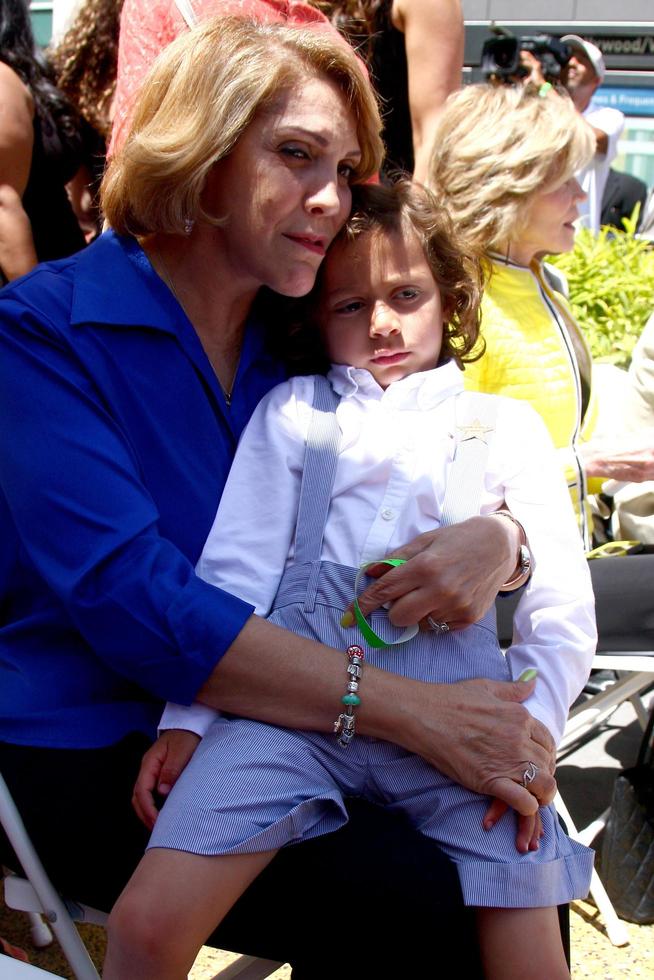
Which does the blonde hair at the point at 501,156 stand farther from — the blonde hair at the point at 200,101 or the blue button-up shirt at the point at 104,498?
the blue button-up shirt at the point at 104,498

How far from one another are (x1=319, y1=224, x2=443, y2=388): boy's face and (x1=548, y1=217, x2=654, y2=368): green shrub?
2.28 m

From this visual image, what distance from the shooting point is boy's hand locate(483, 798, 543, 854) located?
1.76m

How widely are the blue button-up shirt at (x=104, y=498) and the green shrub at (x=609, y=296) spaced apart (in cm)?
276

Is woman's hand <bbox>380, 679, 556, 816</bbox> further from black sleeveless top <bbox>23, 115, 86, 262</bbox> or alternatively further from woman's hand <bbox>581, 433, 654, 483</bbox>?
black sleeveless top <bbox>23, 115, 86, 262</bbox>

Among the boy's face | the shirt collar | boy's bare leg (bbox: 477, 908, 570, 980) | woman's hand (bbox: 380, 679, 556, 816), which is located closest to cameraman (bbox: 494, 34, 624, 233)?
the boy's face

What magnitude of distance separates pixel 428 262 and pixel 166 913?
1417mm

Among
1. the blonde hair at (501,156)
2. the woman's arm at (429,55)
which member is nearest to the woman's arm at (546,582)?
the blonde hair at (501,156)

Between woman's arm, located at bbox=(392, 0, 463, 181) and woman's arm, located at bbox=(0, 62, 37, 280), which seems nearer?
woman's arm, located at bbox=(392, 0, 463, 181)

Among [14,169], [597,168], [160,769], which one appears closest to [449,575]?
[160,769]

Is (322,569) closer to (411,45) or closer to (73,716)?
(73,716)

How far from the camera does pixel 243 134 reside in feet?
6.68

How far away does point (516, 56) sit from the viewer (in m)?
4.31

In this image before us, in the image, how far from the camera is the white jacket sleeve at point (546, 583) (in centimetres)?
198

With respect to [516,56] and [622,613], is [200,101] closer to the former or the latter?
[622,613]
